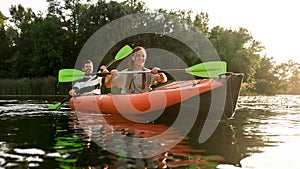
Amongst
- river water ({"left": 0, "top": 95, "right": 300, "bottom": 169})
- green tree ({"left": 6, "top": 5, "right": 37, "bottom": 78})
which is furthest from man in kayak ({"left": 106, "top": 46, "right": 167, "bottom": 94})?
green tree ({"left": 6, "top": 5, "right": 37, "bottom": 78})

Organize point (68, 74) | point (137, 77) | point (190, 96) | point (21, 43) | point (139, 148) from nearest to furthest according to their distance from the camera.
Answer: point (139, 148) → point (190, 96) → point (137, 77) → point (68, 74) → point (21, 43)

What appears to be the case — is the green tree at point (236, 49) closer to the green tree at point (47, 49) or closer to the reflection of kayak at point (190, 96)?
the green tree at point (47, 49)

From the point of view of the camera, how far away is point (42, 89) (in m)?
20.7

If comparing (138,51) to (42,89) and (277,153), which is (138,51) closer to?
(277,153)

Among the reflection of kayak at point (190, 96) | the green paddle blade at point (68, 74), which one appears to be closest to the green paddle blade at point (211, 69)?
the reflection of kayak at point (190, 96)

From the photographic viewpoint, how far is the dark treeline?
88.9 ft

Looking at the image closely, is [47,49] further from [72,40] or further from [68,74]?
[68,74]

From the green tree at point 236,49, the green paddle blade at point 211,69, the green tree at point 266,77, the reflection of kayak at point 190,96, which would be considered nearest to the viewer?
the reflection of kayak at point 190,96

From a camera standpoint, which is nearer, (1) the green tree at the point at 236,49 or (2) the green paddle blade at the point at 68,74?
(2) the green paddle blade at the point at 68,74

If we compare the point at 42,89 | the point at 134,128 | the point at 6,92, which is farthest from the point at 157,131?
the point at 6,92

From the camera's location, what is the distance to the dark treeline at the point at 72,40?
27.1m

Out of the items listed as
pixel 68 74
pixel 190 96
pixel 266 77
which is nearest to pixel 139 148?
pixel 190 96

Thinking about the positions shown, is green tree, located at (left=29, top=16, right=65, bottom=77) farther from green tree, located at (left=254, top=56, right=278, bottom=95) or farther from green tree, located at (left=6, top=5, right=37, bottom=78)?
green tree, located at (left=254, top=56, right=278, bottom=95)

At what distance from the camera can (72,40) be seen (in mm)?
29219
